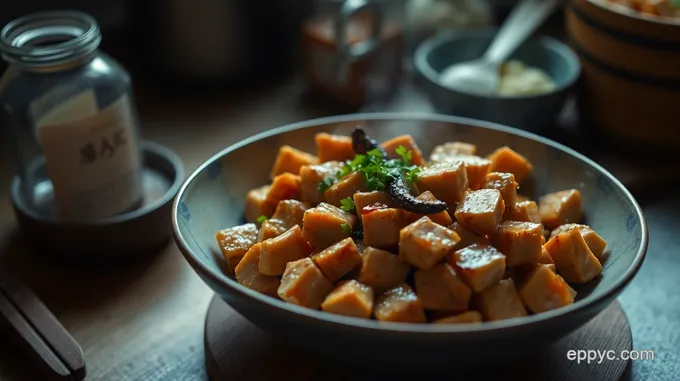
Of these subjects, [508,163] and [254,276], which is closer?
[254,276]

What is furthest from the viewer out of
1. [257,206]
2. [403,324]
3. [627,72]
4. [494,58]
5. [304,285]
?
[494,58]

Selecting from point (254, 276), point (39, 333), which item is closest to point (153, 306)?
point (39, 333)

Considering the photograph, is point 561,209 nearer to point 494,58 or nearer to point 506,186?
point 506,186

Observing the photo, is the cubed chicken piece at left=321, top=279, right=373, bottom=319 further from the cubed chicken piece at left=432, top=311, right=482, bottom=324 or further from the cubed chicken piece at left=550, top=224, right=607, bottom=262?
the cubed chicken piece at left=550, top=224, right=607, bottom=262

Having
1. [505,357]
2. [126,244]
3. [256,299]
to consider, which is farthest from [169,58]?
[505,357]

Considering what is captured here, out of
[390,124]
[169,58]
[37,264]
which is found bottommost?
[37,264]

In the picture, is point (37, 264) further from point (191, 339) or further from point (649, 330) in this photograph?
point (649, 330)
